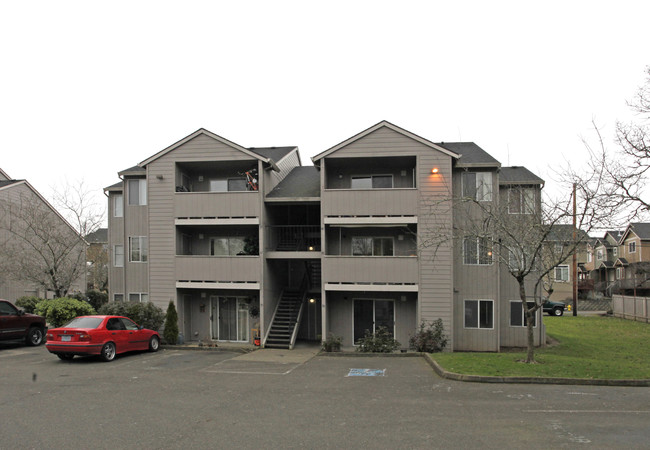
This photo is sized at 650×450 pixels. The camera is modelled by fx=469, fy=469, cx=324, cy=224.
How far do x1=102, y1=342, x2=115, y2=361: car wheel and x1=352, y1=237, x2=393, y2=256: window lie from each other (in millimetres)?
10258

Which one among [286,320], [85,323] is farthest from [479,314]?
[85,323]

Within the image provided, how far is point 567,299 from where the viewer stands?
1896 inches

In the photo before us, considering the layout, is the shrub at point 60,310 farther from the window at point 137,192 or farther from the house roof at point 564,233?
the house roof at point 564,233

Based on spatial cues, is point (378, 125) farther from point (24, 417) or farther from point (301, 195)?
point (24, 417)

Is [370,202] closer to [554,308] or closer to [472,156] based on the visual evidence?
[472,156]

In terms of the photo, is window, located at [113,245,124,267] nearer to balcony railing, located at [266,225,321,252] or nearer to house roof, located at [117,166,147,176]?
house roof, located at [117,166,147,176]

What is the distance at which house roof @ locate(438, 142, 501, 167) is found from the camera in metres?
19.2

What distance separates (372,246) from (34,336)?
1450cm

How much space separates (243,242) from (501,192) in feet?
38.4

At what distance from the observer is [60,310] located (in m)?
20.1

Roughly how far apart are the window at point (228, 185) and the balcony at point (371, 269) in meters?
5.76

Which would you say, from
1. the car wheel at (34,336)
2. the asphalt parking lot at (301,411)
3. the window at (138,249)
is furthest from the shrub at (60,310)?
the asphalt parking lot at (301,411)

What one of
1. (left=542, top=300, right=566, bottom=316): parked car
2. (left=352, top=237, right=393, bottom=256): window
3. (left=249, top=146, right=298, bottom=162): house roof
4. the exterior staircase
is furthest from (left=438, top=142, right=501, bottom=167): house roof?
(left=542, top=300, right=566, bottom=316): parked car

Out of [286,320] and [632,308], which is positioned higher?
[286,320]
